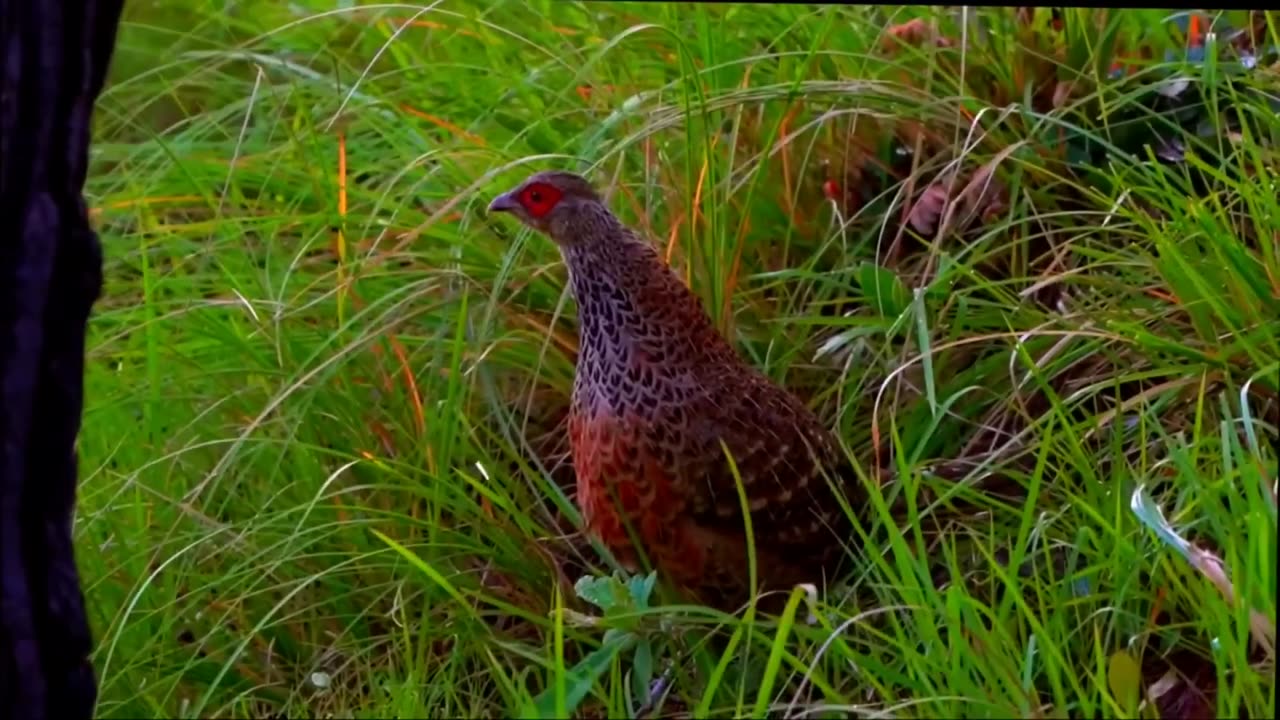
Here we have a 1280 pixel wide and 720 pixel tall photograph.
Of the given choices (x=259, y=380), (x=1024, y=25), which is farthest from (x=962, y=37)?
(x=259, y=380)

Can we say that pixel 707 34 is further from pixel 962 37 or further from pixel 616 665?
pixel 616 665

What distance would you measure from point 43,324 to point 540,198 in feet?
3.73

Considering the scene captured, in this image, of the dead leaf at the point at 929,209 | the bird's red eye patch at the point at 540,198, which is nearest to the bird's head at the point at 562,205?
the bird's red eye patch at the point at 540,198

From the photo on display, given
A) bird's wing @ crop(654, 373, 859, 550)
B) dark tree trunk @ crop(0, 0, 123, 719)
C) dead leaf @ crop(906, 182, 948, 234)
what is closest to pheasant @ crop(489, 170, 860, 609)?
bird's wing @ crop(654, 373, 859, 550)

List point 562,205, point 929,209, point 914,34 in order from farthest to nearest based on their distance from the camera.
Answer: point 914,34 → point 929,209 → point 562,205

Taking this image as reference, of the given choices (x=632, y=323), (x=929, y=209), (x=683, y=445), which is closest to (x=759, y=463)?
(x=683, y=445)

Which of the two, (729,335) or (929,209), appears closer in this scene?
(729,335)

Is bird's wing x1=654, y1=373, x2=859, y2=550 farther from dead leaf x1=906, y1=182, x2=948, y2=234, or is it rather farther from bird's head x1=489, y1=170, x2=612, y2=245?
dead leaf x1=906, y1=182, x2=948, y2=234

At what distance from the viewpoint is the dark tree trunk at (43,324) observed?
1873mm

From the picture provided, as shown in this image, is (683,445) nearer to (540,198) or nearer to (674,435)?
(674,435)

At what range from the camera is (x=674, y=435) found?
278cm

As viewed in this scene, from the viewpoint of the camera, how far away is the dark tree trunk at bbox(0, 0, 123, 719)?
1873 mm

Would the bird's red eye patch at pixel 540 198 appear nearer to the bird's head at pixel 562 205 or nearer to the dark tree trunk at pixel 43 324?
the bird's head at pixel 562 205

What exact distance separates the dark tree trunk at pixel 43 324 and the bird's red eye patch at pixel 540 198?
1005 mm
